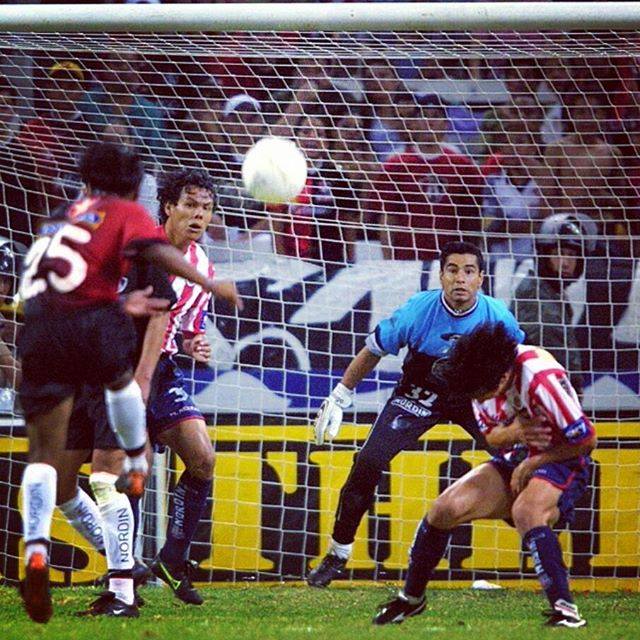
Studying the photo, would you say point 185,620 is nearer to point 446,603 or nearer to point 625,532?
point 446,603

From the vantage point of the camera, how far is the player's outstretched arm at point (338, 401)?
7348 millimetres

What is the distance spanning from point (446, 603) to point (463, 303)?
66.3 inches

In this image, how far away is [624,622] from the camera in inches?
260

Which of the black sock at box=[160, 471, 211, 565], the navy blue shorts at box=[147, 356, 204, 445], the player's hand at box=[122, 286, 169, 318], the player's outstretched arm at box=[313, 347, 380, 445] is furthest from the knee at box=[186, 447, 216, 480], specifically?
the player's hand at box=[122, 286, 169, 318]

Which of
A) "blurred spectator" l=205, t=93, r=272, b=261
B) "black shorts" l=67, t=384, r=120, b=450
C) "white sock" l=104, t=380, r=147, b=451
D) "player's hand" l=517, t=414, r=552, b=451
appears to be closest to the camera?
"white sock" l=104, t=380, r=147, b=451

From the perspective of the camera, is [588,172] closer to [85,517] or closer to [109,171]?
[85,517]

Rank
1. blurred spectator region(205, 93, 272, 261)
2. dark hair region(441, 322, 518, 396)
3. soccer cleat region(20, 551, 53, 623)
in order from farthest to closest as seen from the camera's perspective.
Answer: blurred spectator region(205, 93, 272, 261)
dark hair region(441, 322, 518, 396)
soccer cleat region(20, 551, 53, 623)

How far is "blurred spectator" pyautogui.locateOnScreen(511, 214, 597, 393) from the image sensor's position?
28.5 feet

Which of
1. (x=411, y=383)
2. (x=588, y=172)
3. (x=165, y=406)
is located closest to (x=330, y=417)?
(x=411, y=383)

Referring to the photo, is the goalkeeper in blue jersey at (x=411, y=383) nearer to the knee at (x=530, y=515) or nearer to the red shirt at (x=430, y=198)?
the knee at (x=530, y=515)

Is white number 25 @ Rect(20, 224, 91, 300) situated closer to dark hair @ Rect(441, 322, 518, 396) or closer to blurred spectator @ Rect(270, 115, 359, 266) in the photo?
dark hair @ Rect(441, 322, 518, 396)

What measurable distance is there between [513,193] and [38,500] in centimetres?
510

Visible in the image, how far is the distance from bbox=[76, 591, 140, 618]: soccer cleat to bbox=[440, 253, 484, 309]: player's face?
2412 millimetres

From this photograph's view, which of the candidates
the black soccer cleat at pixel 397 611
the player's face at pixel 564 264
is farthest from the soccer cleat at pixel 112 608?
the player's face at pixel 564 264
